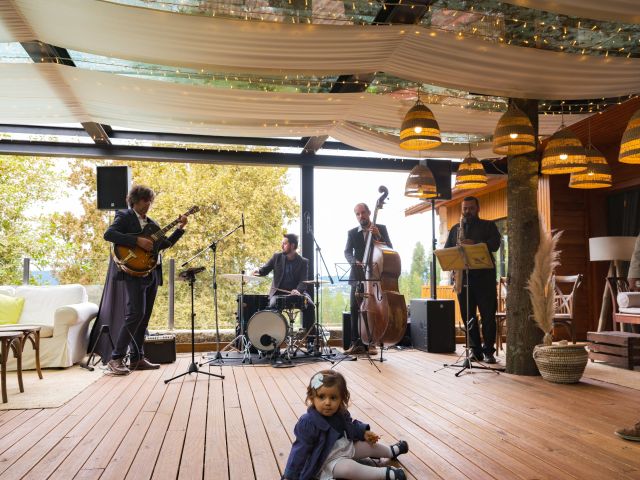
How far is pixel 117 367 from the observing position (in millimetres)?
5801

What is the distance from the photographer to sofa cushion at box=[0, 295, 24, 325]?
6.34m

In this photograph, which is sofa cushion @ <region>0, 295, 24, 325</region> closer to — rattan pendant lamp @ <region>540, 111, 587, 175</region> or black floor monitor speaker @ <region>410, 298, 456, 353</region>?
black floor monitor speaker @ <region>410, 298, 456, 353</region>

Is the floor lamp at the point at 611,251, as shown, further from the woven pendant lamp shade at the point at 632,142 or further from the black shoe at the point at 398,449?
the black shoe at the point at 398,449

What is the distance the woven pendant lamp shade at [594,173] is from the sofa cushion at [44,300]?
18.9 feet

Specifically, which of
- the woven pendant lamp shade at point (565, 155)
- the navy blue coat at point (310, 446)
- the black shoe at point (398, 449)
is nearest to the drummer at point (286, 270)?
the woven pendant lamp shade at point (565, 155)

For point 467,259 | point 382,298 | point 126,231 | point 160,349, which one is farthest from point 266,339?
point 467,259

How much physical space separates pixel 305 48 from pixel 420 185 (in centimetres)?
280

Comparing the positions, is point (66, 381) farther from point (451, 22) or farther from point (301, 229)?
point (451, 22)

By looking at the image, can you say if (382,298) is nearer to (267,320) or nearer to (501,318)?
(267,320)

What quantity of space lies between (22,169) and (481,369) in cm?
1040

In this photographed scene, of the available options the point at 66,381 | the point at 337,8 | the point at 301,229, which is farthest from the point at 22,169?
the point at 337,8

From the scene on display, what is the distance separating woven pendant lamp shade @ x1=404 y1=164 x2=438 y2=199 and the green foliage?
194 inches

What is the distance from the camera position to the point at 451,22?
4469 mm

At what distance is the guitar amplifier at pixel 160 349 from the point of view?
655 cm
